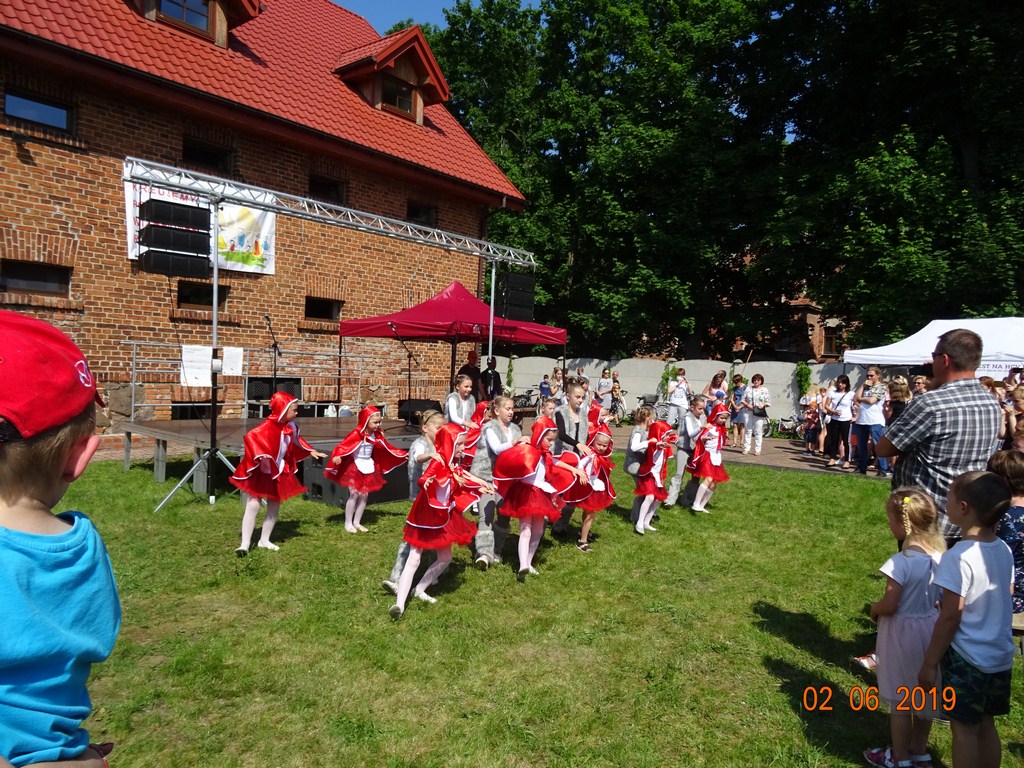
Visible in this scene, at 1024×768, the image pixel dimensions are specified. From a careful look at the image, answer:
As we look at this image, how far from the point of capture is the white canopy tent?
497 inches

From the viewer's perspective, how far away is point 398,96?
18672mm

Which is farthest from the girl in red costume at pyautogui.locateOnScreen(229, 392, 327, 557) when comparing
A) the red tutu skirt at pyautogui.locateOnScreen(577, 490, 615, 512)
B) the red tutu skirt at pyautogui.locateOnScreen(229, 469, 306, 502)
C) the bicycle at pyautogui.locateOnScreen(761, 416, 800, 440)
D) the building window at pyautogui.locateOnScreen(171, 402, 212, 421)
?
the bicycle at pyautogui.locateOnScreen(761, 416, 800, 440)

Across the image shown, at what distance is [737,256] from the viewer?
27.2m

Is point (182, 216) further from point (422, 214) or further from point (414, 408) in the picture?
point (422, 214)

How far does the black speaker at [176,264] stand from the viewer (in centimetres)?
1005

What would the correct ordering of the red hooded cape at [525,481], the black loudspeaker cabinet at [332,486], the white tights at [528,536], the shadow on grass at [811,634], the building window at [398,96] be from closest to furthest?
1. the shadow on grass at [811,634]
2. the red hooded cape at [525,481]
3. the white tights at [528,536]
4. the black loudspeaker cabinet at [332,486]
5. the building window at [398,96]

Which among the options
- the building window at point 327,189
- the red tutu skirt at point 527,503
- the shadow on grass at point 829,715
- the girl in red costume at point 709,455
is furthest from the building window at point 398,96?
the shadow on grass at point 829,715

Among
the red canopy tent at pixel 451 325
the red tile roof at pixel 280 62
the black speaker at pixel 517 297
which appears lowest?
the red canopy tent at pixel 451 325

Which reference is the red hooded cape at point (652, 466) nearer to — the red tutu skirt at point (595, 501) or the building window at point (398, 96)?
the red tutu skirt at point (595, 501)

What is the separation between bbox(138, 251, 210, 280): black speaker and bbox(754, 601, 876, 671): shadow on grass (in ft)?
29.9

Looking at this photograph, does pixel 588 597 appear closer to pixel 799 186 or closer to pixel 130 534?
pixel 130 534

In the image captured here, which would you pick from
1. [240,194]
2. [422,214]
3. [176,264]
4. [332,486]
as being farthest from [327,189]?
[332,486]

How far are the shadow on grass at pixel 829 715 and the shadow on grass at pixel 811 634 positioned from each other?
0.41 meters

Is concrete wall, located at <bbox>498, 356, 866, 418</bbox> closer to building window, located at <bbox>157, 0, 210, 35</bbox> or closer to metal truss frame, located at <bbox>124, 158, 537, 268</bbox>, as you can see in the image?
metal truss frame, located at <bbox>124, 158, 537, 268</bbox>
